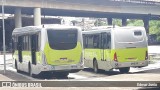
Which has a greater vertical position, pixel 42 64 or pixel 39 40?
pixel 39 40

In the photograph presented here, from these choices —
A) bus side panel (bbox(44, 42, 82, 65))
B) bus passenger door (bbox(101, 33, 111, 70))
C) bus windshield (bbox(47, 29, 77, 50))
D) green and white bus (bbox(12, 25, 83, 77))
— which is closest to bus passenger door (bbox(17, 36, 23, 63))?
green and white bus (bbox(12, 25, 83, 77))

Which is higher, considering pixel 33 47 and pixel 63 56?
pixel 33 47

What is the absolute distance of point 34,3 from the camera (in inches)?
2601

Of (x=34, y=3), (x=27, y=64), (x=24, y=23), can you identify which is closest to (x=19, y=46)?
(x=27, y=64)

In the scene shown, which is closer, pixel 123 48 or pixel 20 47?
pixel 123 48

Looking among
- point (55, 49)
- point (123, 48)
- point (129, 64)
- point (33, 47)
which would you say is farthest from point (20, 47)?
point (129, 64)

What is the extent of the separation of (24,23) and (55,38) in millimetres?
64908

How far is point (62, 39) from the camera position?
19828 millimetres

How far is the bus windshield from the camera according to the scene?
19.6m

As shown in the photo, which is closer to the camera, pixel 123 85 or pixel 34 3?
pixel 123 85

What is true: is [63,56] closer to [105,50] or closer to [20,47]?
Answer: [105,50]

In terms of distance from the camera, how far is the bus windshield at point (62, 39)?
19612mm

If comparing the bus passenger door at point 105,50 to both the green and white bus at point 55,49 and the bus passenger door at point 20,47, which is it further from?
the bus passenger door at point 20,47

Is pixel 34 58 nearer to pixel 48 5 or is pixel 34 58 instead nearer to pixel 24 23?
pixel 48 5
